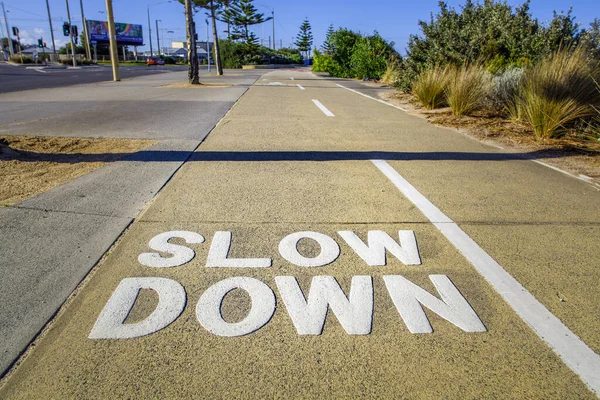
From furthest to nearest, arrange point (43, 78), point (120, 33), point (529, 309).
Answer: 1. point (120, 33)
2. point (43, 78)
3. point (529, 309)

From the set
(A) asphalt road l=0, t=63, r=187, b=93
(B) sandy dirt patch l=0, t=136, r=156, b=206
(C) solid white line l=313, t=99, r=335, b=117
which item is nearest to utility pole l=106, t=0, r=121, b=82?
(A) asphalt road l=0, t=63, r=187, b=93

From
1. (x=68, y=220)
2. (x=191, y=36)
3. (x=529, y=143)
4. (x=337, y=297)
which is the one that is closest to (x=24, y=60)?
(x=191, y=36)

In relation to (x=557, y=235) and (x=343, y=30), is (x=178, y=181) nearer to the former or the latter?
(x=557, y=235)

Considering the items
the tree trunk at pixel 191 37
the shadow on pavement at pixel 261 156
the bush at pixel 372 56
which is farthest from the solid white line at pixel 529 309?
the bush at pixel 372 56

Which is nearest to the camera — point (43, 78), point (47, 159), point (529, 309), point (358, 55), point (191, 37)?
point (529, 309)

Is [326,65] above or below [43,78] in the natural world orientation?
above

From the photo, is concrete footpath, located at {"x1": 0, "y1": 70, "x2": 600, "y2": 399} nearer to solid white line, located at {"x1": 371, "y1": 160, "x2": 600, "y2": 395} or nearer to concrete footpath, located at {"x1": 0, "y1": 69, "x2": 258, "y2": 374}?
solid white line, located at {"x1": 371, "y1": 160, "x2": 600, "y2": 395}

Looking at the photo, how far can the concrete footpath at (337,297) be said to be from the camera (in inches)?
86.1

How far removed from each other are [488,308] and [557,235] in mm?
1622

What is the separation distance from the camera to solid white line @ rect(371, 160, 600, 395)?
2307 mm

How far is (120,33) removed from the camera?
101 meters

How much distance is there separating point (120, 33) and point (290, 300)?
113661 mm

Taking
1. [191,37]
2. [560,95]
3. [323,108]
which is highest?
[191,37]

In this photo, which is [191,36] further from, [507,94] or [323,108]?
[507,94]
